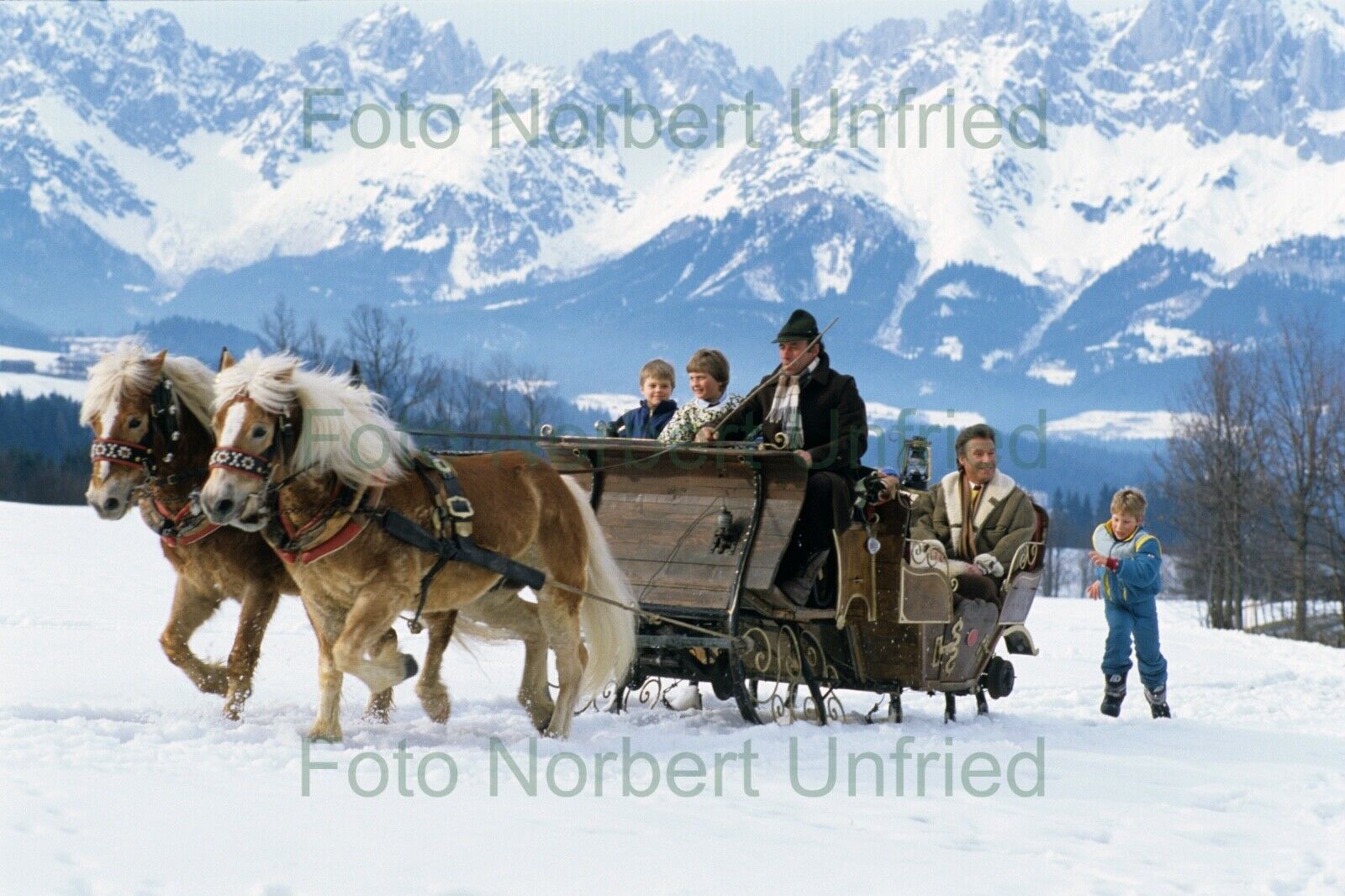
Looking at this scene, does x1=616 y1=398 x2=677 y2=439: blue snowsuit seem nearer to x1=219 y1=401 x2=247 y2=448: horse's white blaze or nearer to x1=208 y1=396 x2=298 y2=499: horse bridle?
x1=208 y1=396 x2=298 y2=499: horse bridle

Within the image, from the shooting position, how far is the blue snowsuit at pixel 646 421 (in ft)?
33.9

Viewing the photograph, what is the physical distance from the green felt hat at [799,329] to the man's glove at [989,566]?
71.1 inches

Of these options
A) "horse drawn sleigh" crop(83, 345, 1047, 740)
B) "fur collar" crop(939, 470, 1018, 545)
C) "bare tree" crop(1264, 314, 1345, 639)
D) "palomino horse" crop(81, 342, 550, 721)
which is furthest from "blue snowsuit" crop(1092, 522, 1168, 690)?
"bare tree" crop(1264, 314, 1345, 639)

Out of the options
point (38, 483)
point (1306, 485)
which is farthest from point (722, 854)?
point (38, 483)

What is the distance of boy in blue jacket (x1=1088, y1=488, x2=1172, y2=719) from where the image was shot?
36.1 ft

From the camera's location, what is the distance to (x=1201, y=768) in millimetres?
8742

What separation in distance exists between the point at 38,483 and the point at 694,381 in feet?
224

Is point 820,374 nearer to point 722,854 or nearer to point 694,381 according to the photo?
point 694,381

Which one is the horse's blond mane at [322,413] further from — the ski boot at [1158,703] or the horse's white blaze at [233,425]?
the ski boot at [1158,703]

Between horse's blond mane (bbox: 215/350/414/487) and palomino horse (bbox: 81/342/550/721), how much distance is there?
0.59 meters

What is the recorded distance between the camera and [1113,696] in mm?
11109

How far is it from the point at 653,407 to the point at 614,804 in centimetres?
416

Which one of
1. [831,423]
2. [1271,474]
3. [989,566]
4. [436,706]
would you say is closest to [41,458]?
[1271,474]

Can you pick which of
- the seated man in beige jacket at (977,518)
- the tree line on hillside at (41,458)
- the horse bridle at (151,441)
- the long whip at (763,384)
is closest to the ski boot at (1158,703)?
the seated man in beige jacket at (977,518)
